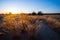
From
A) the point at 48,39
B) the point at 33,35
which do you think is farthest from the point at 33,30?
the point at 48,39

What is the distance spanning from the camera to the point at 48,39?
8875mm

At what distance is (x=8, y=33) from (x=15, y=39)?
1.15m

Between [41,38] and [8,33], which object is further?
[8,33]

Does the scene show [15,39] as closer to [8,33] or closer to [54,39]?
[8,33]

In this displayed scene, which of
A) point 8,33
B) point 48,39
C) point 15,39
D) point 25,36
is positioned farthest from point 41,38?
point 8,33

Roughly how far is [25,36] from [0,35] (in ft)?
5.93

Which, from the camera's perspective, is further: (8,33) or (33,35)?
(8,33)

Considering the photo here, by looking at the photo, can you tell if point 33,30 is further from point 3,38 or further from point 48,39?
point 3,38

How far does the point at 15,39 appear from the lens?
29.0 ft

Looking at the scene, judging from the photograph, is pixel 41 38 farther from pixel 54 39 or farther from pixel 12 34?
pixel 12 34

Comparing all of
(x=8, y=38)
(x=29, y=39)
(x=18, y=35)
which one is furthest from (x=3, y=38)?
(x=29, y=39)

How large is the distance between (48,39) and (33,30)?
1464mm

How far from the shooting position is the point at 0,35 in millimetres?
9641

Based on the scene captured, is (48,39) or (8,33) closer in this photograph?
(48,39)
